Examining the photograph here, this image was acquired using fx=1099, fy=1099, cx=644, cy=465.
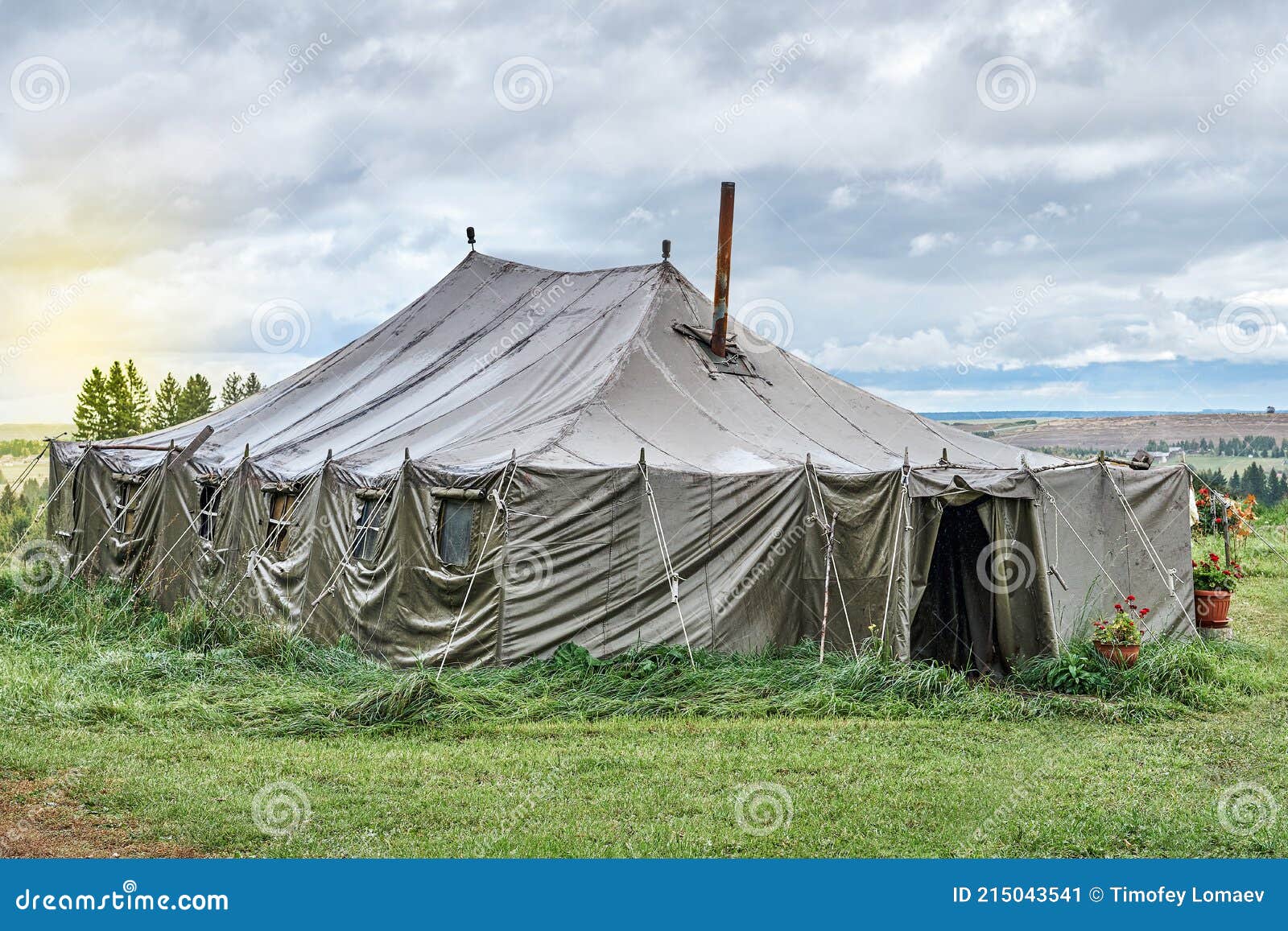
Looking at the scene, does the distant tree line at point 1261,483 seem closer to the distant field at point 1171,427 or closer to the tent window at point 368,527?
the distant field at point 1171,427

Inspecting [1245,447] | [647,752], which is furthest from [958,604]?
[1245,447]

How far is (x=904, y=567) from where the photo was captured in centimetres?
952

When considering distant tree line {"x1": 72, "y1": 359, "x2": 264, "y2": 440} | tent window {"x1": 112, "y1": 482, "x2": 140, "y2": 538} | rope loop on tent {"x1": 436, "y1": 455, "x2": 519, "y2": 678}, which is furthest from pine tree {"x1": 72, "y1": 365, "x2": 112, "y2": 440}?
rope loop on tent {"x1": 436, "y1": 455, "x2": 519, "y2": 678}

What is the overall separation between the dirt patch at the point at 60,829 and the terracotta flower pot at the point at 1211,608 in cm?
1018

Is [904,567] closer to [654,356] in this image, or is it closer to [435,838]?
[654,356]

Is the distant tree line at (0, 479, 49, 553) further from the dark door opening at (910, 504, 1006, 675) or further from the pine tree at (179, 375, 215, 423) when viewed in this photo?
the dark door opening at (910, 504, 1006, 675)

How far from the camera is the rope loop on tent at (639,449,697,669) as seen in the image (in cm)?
972

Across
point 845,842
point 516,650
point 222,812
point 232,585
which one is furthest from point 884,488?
point 232,585

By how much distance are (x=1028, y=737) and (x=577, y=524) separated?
4085 mm

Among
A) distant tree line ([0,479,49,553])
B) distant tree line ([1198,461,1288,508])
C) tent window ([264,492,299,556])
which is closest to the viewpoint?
tent window ([264,492,299,556])

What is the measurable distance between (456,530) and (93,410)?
34.7m

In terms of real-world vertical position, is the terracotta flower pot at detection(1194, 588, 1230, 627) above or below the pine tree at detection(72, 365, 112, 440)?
below

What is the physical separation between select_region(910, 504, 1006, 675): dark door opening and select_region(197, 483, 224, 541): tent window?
847 cm

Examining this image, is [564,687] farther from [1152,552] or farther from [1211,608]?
[1211,608]
